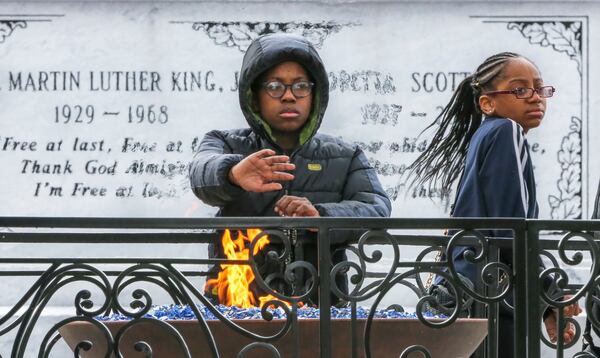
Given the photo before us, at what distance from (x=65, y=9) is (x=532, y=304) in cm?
507

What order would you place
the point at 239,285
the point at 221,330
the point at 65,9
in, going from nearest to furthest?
the point at 221,330, the point at 239,285, the point at 65,9

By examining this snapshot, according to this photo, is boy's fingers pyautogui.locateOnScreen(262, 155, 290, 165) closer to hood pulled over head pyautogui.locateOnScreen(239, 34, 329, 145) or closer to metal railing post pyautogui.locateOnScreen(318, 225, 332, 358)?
metal railing post pyautogui.locateOnScreen(318, 225, 332, 358)

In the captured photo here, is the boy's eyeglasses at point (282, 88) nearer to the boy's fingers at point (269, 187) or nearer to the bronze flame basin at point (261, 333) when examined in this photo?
the boy's fingers at point (269, 187)

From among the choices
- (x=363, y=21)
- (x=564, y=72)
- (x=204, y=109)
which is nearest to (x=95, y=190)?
(x=204, y=109)

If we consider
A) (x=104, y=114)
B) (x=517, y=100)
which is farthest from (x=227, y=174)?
(x=104, y=114)

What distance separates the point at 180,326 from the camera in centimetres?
395

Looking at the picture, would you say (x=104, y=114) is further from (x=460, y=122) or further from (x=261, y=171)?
(x=261, y=171)

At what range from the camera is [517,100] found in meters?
5.25

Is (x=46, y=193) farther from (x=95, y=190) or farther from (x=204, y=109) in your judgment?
(x=204, y=109)

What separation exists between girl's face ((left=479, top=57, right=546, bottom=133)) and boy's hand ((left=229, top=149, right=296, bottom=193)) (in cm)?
121

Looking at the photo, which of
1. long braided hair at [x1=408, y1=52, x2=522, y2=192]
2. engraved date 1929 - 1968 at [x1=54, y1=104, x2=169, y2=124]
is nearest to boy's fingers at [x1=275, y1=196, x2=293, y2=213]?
long braided hair at [x1=408, y1=52, x2=522, y2=192]

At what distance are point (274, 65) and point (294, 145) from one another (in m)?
0.26

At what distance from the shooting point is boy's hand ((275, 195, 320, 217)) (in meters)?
4.41

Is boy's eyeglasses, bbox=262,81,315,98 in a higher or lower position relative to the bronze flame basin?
higher
